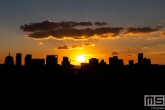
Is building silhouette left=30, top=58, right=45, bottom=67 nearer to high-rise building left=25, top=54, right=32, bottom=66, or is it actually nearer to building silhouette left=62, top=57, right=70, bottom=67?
high-rise building left=25, top=54, right=32, bottom=66

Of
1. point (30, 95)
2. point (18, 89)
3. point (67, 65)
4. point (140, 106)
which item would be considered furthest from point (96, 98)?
point (67, 65)

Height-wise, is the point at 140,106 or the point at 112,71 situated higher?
the point at 112,71

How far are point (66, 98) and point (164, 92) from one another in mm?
37491

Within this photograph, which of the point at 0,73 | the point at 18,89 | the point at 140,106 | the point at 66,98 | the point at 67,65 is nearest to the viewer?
the point at 140,106

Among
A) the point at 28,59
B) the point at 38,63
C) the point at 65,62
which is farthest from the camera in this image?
the point at 65,62

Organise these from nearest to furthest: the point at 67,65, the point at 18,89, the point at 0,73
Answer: the point at 18,89, the point at 0,73, the point at 67,65

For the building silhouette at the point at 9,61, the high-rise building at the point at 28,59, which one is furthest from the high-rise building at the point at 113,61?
the building silhouette at the point at 9,61

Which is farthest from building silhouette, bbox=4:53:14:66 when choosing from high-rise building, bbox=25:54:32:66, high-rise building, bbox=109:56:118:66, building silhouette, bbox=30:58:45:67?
high-rise building, bbox=109:56:118:66

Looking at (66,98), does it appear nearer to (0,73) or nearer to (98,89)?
(98,89)

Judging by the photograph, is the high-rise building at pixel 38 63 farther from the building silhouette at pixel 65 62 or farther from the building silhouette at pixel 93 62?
the building silhouette at pixel 93 62

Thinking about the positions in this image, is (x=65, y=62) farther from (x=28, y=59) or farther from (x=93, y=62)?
(x=28, y=59)

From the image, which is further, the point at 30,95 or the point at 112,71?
the point at 112,71

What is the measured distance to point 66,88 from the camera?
85.6m

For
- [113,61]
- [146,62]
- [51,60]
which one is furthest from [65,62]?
[146,62]
